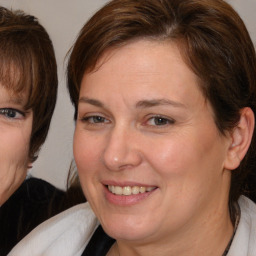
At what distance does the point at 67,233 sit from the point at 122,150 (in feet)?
1.37

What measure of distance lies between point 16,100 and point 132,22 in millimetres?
412

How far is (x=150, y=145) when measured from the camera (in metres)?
1.41

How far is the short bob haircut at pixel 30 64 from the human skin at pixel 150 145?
0.25m

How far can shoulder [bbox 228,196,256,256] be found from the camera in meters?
1.50

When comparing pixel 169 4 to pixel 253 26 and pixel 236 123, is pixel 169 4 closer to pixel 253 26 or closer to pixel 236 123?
pixel 236 123

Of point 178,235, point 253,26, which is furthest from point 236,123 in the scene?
point 253,26

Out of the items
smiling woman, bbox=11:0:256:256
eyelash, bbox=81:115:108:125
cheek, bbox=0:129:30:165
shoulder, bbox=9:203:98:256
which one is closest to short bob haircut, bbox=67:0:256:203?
smiling woman, bbox=11:0:256:256

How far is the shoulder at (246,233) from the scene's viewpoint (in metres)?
1.50

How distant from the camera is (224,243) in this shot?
1.57 m

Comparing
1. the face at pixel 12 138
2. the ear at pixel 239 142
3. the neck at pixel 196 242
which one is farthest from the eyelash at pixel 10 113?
the ear at pixel 239 142

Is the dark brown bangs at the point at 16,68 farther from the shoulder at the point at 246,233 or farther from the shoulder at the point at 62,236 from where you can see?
the shoulder at the point at 246,233

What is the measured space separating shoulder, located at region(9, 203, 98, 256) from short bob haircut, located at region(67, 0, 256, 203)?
452 mm

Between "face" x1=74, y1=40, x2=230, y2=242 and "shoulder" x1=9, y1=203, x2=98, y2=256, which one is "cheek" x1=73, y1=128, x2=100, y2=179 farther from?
"shoulder" x1=9, y1=203, x2=98, y2=256

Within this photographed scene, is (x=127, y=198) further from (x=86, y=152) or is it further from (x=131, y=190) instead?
(x=86, y=152)
